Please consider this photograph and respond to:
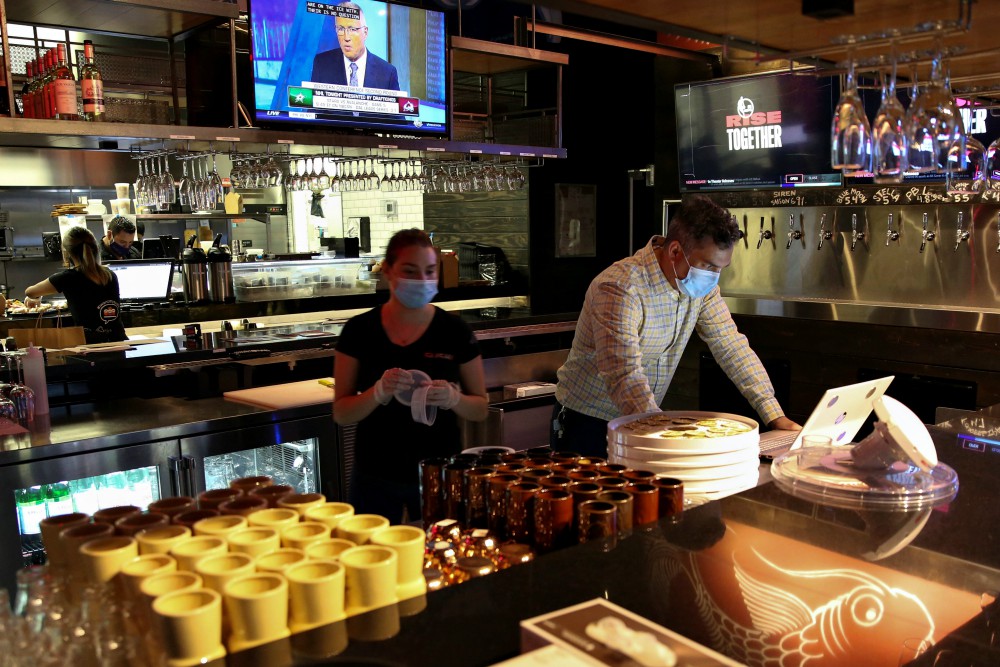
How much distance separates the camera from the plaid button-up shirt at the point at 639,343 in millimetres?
2939

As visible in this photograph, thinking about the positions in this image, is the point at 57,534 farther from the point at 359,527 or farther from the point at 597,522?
the point at 597,522

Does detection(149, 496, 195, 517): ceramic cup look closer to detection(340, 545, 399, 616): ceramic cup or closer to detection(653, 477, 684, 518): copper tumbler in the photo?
detection(340, 545, 399, 616): ceramic cup

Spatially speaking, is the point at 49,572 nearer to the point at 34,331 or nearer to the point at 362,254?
the point at 34,331

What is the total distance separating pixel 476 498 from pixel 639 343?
1.41 m

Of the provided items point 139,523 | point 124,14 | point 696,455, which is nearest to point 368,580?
point 139,523

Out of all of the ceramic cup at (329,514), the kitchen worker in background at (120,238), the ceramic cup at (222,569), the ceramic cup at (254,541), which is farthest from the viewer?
the kitchen worker in background at (120,238)

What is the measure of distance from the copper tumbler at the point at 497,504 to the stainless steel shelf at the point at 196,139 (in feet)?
11.0

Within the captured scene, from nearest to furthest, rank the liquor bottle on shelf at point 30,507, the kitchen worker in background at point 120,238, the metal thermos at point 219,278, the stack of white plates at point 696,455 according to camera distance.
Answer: the stack of white plates at point 696,455
the liquor bottle on shelf at point 30,507
the metal thermos at point 219,278
the kitchen worker in background at point 120,238

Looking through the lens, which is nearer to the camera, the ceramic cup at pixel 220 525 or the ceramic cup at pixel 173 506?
the ceramic cup at pixel 220 525

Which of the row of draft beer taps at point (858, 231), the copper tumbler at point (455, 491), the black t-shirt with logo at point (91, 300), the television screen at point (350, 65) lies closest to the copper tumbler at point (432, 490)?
the copper tumbler at point (455, 491)

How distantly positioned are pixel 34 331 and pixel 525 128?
11.2 feet

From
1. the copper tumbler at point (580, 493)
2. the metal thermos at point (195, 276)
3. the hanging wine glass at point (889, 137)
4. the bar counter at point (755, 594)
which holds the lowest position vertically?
the bar counter at point (755, 594)

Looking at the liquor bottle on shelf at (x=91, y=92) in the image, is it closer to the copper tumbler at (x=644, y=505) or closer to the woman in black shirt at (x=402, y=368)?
the woman in black shirt at (x=402, y=368)

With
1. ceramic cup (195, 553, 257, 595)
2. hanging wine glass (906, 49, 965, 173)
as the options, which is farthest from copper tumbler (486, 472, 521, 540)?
hanging wine glass (906, 49, 965, 173)
